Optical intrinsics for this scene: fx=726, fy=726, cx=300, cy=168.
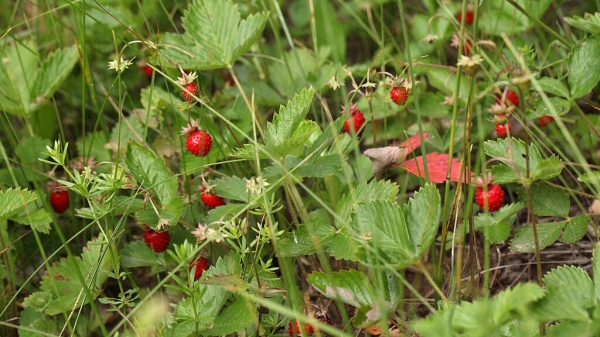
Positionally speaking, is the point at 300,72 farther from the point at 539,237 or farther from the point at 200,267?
the point at 539,237

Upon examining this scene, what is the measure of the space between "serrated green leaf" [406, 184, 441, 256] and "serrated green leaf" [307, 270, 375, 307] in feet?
0.54

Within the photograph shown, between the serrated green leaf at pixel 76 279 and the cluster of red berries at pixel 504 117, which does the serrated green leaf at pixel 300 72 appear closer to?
the cluster of red berries at pixel 504 117

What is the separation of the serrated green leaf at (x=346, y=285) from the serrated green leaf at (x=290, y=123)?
312 millimetres

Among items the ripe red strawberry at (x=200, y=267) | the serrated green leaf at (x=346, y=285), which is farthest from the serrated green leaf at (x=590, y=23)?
the ripe red strawberry at (x=200, y=267)

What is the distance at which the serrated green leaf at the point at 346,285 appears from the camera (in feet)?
5.23

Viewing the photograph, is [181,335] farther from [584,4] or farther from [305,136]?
[584,4]

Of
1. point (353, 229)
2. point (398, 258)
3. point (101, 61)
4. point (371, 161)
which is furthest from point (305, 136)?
point (101, 61)

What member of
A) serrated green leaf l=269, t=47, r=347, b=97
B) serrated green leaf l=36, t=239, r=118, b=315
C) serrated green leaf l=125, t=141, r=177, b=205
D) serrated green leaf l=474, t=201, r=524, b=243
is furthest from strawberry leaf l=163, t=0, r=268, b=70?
serrated green leaf l=474, t=201, r=524, b=243

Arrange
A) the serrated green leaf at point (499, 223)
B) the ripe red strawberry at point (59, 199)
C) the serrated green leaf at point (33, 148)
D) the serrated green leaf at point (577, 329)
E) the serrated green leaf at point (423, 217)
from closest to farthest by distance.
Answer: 1. the serrated green leaf at point (577, 329)
2. the serrated green leaf at point (423, 217)
3. the serrated green leaf at point (499, 223)
4. the ripe red strawberry at point (59, 199)
5. the serrated green leaf at point (33, 148)

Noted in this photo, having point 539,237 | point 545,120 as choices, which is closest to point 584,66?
point 545,120

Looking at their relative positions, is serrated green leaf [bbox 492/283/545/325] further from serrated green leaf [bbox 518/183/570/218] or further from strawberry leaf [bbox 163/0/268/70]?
strawberry leaf [bbox 163/0/268/70]

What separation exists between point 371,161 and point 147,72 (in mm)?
1115

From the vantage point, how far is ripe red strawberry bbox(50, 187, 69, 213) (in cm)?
219

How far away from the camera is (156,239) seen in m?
1.83
